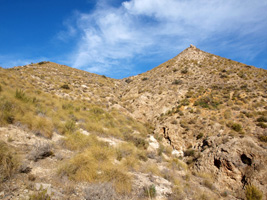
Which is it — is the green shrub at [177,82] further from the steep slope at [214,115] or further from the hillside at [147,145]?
the hillside at [147,145]

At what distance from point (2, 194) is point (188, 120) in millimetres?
14150

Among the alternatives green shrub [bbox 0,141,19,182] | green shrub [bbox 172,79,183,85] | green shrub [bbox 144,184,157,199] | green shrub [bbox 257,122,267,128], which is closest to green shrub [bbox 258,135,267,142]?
green shrub [bbox 257,122,267,128]

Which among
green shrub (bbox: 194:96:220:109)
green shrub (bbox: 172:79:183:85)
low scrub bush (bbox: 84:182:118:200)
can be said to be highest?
green shrub (bbox: 172:79:183:85)

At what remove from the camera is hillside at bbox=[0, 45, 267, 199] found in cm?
434

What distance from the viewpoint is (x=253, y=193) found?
7.00m

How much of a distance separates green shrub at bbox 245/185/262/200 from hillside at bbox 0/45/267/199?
0.14ft

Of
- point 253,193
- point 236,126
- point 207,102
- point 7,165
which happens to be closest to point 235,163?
point 253,193

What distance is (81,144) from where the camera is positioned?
6.75 metres

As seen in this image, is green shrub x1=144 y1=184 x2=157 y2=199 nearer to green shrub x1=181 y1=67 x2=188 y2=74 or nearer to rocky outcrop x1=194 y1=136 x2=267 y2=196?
rocky outcrop x1=194 y1=136 x2=267 y2=196

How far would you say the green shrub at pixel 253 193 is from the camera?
6867 millimetres

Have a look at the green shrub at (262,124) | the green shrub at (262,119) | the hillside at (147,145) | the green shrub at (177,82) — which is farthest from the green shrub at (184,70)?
the green shrub at (262,124)

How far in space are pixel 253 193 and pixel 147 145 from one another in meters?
6.06

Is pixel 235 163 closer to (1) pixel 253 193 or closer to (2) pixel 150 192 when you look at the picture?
(1) pixel 253 193

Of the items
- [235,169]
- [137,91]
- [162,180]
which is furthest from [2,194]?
[137,91]
